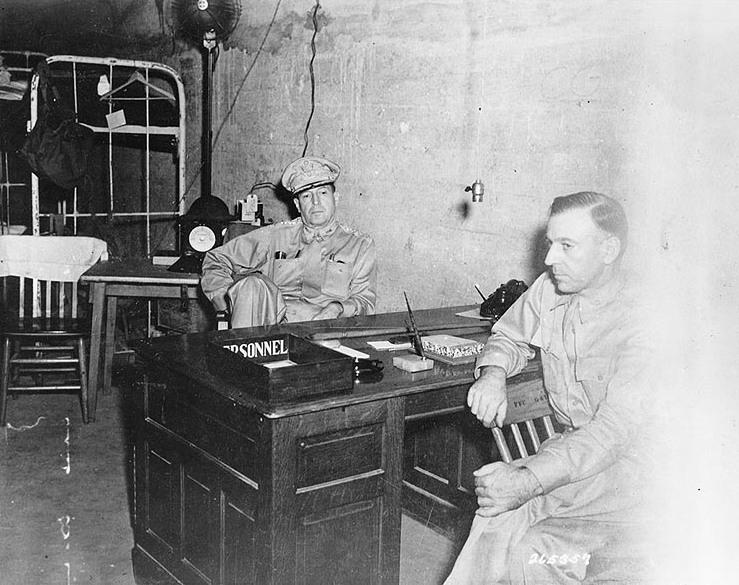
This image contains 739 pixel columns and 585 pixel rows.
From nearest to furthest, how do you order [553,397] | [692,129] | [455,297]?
[553,397] < [692,129] < [455,297]

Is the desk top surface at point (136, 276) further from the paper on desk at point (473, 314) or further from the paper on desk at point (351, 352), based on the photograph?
the paper on desk at point (351, 352)

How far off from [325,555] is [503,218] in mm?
2117

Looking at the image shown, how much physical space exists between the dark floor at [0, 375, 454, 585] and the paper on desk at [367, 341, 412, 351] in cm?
105

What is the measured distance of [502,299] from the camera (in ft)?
11.8

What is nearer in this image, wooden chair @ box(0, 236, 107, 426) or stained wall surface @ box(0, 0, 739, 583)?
stained wall surface @ box(0, 0, 739, 583)

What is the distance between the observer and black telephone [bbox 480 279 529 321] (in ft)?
11.8

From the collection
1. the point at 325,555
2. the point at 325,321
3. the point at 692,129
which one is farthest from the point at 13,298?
the point at 692,129

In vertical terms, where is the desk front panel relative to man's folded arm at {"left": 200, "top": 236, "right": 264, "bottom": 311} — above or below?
below

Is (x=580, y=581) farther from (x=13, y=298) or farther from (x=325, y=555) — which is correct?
(x=13, y=298)

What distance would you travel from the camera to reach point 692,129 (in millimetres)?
2975

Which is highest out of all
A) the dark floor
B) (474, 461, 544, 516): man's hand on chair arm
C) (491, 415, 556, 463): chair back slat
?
(491, 415, 556, 463): chair back slat

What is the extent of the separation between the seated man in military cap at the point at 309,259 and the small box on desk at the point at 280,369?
1.37 m

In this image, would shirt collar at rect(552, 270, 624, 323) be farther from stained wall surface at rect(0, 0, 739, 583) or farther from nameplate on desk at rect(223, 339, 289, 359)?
nameplate on desk at rect(223, 339, 289, 359)

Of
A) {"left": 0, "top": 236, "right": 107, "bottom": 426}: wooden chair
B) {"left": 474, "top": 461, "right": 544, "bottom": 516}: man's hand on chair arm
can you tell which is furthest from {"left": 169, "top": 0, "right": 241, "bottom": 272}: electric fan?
{"left": 474, "top": 461, "right": 544, "bottom": 516}: man's hand on chair arm
